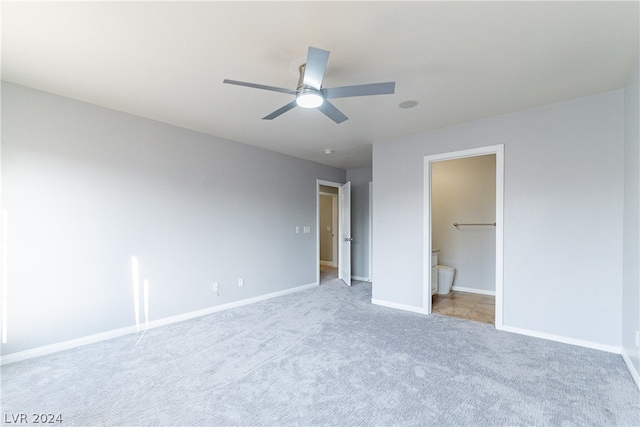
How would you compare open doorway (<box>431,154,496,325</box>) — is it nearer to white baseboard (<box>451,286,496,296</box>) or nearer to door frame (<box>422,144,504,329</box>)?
white baseboard (<box>451,286,496,296</box>)

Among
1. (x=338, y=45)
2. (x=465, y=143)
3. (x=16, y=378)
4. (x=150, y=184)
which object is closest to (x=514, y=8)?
(x=338, y=45)

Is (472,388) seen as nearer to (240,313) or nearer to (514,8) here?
(514,8)

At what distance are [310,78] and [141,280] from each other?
2917 millimetres

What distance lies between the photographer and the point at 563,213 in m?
2.90

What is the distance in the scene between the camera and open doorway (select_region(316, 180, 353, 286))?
18.7ft

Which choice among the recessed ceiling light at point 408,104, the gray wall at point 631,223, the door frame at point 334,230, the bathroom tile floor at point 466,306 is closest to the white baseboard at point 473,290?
the bathroom tile floor at point 466,306

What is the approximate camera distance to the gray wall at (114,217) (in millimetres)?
2576

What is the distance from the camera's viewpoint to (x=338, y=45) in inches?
76.7

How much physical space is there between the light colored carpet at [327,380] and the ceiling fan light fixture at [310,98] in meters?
2.13

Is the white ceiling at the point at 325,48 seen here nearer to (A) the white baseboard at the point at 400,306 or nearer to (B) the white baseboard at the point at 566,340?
(B) the white baseboard at the point at 566,340

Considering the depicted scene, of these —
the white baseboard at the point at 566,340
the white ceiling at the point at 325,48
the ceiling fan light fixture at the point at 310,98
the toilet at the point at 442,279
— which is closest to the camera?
the white ceiling at the point at 325,48

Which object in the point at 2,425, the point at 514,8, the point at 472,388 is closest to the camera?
the point at 514,8

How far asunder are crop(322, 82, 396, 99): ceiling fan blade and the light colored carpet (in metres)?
2.14

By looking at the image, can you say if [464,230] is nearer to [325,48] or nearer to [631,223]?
[631,223]
